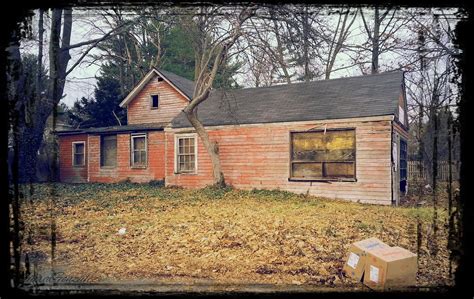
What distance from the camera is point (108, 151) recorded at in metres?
17.5

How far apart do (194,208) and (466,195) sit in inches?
284

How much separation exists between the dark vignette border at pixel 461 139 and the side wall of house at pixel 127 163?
575 inches

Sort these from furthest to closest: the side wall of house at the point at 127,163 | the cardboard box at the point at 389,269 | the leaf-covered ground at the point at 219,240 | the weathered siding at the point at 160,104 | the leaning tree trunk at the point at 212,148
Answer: the weathered siding at the point at 160,104 → the side wall of house at the point at 127,163 → the leaning tree trunk at the point at 212,148 → the leaf-covered ground at the point at 219,240 → the cardboard box at the point at 389,269


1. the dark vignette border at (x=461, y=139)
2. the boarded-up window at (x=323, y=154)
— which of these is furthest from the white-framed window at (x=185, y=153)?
the dark vignette border at (x=461, y=139)

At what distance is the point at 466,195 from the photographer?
153 cm

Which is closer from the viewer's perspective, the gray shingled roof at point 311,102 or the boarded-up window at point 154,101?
the gray shingled roof at point 311,102

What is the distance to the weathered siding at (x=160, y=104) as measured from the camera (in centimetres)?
1809

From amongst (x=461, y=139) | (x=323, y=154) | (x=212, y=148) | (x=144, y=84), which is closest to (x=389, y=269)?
(x=461, y=139)

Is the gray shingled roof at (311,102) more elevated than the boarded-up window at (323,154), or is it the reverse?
the gray shingled roof at (311,102)

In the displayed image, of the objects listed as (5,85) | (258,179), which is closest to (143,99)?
(258,179)

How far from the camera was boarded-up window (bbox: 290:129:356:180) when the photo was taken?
10211 mm

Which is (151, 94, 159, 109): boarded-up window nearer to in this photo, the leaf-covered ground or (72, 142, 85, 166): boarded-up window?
(72, 142, 85, 166): boarded-up window

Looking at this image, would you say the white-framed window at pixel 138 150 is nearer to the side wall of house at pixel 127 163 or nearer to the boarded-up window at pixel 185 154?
the side wall of house at pixel 127 163

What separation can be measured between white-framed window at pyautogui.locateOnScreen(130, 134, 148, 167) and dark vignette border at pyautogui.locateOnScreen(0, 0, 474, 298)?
50.3 ft
